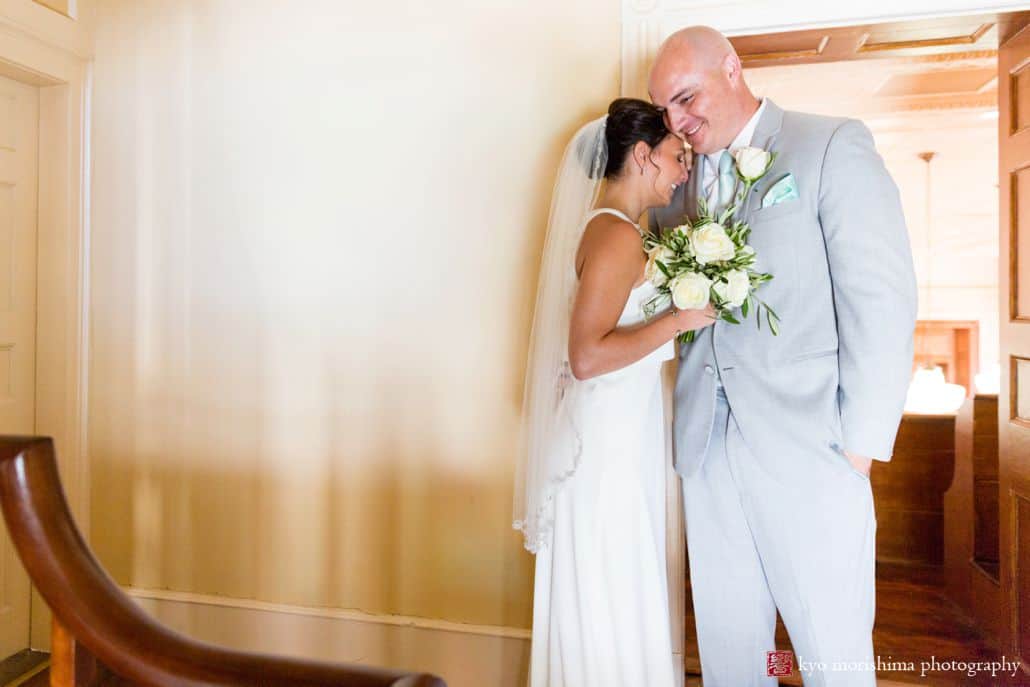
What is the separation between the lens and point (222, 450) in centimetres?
288

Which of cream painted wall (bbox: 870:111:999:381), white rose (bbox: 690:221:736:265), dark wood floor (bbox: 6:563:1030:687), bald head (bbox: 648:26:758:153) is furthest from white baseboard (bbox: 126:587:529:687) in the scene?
cream painted wall (bbox: 870:111:999:381)

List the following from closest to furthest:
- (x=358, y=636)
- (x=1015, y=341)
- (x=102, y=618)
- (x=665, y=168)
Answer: (x=102, y=618)
(x=665, y=168)
(x=1015, y=341)
(x=358, y=636)

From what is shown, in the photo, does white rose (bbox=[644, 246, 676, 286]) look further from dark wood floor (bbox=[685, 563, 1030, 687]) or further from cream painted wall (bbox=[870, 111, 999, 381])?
cream painted wall (bbox=[870, 111, 999, 381])

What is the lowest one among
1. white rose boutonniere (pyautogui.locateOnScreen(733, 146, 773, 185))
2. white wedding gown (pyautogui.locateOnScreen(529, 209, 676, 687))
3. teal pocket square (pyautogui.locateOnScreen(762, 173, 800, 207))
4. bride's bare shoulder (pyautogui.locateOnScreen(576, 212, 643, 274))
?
white wedding gown (pyautogui.locateOnScreen(529, 209, 676, 687))

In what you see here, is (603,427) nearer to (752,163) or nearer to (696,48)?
(752,163)

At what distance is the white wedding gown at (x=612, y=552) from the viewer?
1.88 metres

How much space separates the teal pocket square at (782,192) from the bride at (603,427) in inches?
11.4

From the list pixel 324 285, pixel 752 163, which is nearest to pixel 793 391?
pixel 752 163

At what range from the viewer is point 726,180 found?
6.45ft

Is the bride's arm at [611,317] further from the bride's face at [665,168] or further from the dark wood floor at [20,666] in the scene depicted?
the dark wood floor at [20,666]

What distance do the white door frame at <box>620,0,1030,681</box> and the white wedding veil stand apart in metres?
0.56

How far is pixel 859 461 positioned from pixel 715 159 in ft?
3.03

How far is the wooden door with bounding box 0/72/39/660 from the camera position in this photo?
9.05 feet

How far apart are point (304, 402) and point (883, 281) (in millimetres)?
2097
